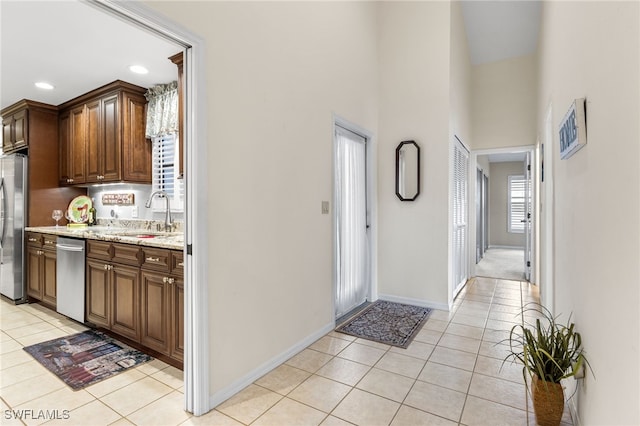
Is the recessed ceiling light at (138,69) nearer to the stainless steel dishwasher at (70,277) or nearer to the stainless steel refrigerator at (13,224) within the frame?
the stainless steel dishwasher at (70,277)

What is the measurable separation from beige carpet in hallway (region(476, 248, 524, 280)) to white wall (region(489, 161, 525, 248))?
0.58 m

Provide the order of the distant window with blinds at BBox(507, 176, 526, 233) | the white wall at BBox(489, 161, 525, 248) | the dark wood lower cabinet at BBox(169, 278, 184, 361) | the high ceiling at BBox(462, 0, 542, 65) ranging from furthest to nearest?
the white wall at BBox(489, 161, 525, 248) < the distant window with blinds at BBox(507, 176, 526, 233) < the high ceiling at BBox(462, 0, 542, 65) < the dark wood lower cabinet at BBox(169, 278, 184, 361)

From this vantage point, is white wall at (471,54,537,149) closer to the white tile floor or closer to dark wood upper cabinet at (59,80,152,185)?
the white tile floor

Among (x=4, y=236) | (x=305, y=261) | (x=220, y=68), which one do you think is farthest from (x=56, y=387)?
(x=4, y=236)

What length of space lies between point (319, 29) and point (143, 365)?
313cm

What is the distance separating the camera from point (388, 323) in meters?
3.28

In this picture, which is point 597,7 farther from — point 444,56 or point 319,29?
point 444,56

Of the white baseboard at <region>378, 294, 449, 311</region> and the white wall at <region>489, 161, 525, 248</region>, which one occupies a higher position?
the white wall at <region>489, 161, 525, 248</region>

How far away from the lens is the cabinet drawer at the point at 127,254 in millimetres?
2525

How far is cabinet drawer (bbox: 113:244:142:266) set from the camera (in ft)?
8.29

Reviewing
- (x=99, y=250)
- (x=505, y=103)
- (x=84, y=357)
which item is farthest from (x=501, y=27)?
(x=84, y=357)

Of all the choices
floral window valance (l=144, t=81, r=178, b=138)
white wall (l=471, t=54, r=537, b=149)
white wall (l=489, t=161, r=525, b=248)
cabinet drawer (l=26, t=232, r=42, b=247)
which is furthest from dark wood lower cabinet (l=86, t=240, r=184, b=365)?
white wall (l=489, t=161, r=525, b=248)

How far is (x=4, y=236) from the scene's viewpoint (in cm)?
397

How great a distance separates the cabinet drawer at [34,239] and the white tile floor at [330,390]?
3.86 feet
